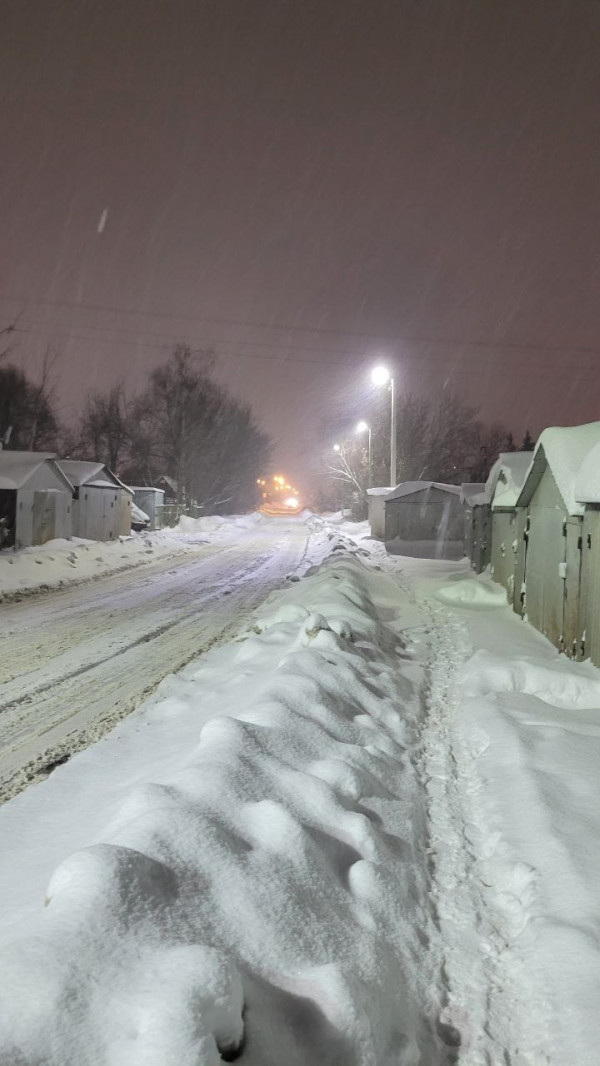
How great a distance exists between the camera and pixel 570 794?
4.79m

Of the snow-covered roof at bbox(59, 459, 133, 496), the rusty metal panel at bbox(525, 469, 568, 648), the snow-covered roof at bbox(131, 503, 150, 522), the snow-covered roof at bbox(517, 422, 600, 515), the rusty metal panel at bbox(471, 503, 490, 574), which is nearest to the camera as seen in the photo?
the snow-covered roof at bbox(517, 422, 600, 515)

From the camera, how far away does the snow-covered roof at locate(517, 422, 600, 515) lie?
9172 millimetres

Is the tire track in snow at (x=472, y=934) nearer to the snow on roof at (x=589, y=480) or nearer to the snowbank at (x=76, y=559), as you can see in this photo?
the snow on roof at (x=589, y=480)

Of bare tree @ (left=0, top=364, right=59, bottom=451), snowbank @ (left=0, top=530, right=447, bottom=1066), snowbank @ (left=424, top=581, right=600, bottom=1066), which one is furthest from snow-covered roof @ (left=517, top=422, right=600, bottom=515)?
bare tree @ (left=0, top=364, right=59, bottom=451)

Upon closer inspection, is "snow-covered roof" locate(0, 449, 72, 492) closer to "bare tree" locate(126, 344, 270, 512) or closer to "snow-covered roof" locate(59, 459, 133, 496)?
"snow-covered roof" locate(59, 459, 133, 496)

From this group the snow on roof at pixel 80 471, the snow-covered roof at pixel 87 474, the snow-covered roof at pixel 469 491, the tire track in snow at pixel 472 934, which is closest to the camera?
the tire track in snow at pixel 472 934

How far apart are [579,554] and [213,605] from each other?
24.7ft

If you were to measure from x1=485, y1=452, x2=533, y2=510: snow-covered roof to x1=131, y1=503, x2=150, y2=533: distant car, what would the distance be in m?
25.8

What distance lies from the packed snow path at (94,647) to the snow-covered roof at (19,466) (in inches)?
315

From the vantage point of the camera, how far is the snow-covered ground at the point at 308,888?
2100 millimetres

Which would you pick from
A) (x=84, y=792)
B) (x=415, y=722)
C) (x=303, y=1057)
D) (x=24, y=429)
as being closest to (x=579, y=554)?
(x=415, y=722)

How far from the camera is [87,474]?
30.5 metres

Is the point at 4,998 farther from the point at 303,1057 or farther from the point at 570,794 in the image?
the point at 570,794

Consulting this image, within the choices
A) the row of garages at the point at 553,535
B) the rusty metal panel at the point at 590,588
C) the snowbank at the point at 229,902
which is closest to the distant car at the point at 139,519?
the row of garages at the point at 553,535
